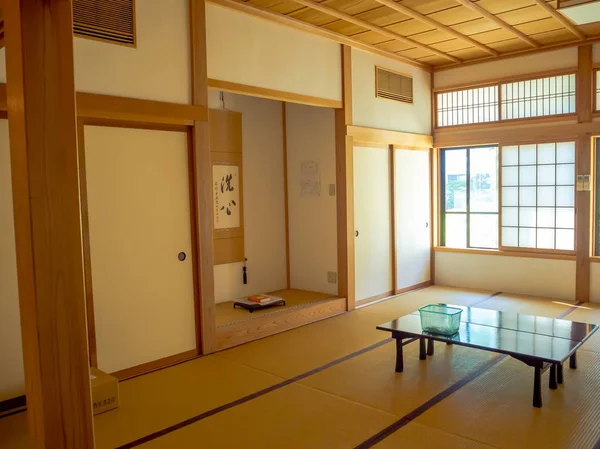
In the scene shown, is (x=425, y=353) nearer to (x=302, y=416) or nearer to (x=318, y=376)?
(x=318, y=376)

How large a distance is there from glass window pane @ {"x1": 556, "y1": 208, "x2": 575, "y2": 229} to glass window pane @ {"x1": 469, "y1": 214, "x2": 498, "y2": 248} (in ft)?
2.58

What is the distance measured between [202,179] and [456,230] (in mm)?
4187

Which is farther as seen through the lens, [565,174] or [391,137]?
[391,137]

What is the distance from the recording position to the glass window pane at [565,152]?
598cm

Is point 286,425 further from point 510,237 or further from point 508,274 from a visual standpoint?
point 510,237

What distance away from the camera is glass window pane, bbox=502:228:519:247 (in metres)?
6.45

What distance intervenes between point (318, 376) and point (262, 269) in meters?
2.48

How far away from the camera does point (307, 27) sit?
5.05m

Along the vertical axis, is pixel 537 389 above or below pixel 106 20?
below

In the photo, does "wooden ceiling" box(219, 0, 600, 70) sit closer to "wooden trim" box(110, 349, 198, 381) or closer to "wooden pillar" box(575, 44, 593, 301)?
"wooden pillar" box(575, 44, 593, 301)

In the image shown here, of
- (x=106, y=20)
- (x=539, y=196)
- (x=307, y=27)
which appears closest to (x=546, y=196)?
(x=539, y=196)

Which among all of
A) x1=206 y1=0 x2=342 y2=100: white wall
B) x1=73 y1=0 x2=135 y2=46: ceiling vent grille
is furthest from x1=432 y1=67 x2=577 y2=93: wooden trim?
x1=73 y1=0 x2=135 y2=46: ceiling vent grille

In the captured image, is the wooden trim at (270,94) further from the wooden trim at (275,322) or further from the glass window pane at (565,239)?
the glass window pane at (565,239)

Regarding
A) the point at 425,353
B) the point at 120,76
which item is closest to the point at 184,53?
the point at 120,76
